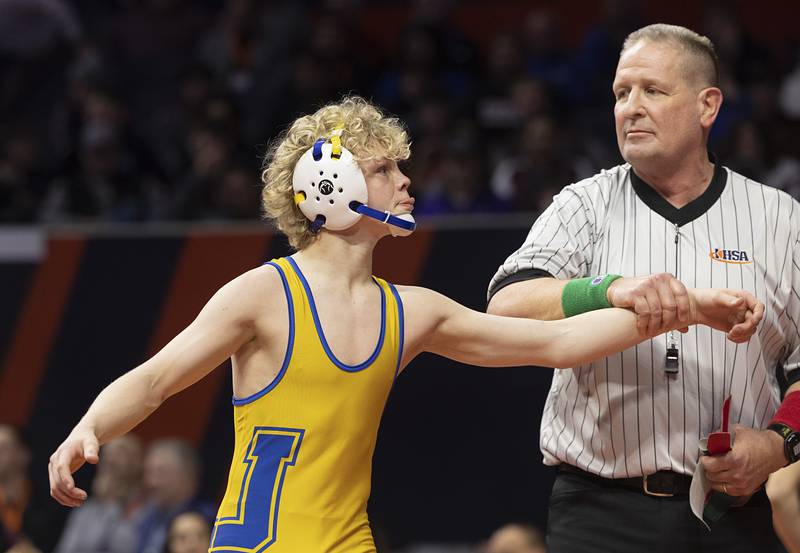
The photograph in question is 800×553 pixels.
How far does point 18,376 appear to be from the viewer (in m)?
8.65

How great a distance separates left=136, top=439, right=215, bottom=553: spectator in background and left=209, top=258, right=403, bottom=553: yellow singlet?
4.03 metres

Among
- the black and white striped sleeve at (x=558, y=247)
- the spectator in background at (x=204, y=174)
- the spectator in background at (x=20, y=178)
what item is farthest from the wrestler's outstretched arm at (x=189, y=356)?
the spectator in background at (x=20, y=178)

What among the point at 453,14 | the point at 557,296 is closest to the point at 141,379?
the point at 557,296

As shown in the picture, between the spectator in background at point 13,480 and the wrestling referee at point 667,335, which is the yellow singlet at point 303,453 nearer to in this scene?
the wrestling referee at point 667,335

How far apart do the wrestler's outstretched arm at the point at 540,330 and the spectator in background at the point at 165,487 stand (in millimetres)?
4000

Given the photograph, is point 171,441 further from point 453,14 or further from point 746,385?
point 453,14

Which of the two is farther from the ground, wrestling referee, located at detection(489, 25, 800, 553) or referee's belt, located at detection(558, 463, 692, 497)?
wrestling referee, located at detection(489, 25, 800, 553)

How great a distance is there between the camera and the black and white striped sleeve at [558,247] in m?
4.05

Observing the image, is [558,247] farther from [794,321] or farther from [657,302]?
[794,321]

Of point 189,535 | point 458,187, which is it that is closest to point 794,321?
point 189,535

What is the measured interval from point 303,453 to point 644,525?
1051 mm

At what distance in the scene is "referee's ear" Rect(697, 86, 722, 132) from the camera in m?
4.21

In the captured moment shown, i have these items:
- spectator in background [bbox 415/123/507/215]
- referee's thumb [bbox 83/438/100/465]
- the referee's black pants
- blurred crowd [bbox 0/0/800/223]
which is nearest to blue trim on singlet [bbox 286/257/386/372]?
referee's thumb [bbox 83/438/100/465]

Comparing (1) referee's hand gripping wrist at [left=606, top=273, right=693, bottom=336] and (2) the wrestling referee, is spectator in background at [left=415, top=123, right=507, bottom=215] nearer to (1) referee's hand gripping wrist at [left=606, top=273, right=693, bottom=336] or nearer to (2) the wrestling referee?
(2) the wrestling referee
